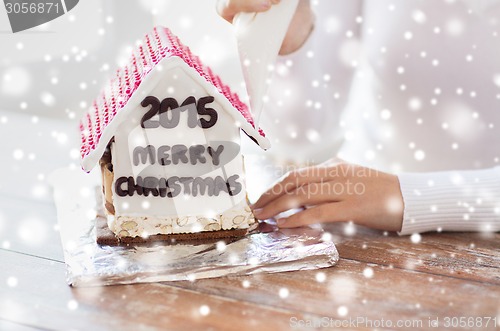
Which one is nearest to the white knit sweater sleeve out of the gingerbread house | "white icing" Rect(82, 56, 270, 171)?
the gingerbread house

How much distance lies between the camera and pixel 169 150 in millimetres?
980

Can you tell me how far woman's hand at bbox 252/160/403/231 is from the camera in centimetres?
→ 107

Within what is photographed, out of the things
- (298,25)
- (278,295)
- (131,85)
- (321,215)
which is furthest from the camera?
(298,25)

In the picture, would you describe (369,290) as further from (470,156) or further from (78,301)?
(470,156)

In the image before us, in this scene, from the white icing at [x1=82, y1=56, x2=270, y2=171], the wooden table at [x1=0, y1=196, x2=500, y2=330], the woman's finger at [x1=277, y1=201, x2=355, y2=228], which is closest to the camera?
the wooden table at [x1=0, y1=196, x2=500, y2=330]

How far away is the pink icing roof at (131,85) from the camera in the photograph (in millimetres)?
951

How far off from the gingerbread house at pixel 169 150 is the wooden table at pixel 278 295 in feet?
0.42

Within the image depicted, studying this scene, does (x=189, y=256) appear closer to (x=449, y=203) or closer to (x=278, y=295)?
(x=278, y=295)

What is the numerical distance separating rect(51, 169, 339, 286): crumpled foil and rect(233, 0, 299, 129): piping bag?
200mm

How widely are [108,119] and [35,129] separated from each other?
733mm

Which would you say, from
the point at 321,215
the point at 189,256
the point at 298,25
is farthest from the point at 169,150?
the point at 298,25

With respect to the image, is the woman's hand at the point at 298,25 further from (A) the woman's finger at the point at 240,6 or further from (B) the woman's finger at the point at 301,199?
(B) the woman's finger at the point at 301,199

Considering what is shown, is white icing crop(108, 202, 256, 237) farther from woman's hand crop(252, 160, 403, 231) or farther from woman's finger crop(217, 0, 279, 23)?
woman's finger crop(217, 0, 279, 23)

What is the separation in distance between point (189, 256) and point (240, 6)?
0.39 m
